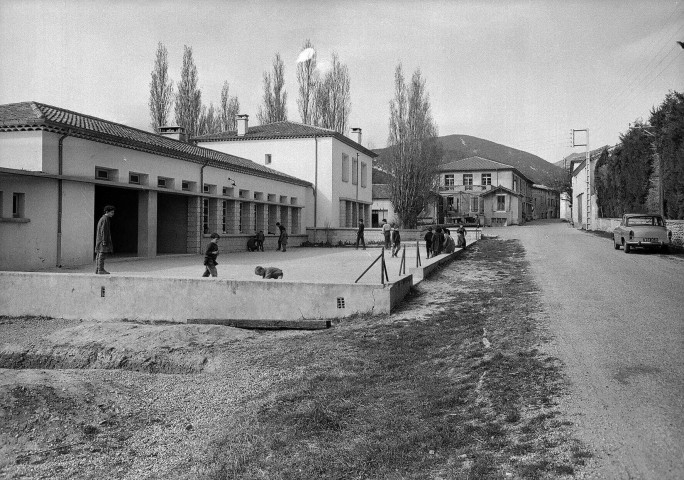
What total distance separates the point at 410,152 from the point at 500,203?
30.6m

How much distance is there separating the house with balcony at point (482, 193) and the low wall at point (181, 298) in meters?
53.8

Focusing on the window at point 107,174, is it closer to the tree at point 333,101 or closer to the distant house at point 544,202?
the tree at point 333,101

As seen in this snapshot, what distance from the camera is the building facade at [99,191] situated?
52.7ft

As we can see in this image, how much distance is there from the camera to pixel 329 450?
5.06 meters

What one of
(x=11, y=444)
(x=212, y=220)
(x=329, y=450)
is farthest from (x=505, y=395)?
(x=212, y=220)

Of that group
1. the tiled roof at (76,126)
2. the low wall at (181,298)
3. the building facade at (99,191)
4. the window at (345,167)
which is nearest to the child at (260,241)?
the building facade at (99,191)

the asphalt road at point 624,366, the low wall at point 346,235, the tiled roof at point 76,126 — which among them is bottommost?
the asphalt road at point 624,366

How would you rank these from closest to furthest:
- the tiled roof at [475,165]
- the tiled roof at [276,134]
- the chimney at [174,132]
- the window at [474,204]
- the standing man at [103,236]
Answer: the standing man at [103,236] → the chimney at [174,132] → the tiled roof at [276,134] → the window at [474,204] → the tiled roof at [475,165]

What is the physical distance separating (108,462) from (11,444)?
0.96 meters

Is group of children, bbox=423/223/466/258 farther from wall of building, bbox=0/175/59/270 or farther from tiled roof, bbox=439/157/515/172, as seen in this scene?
tiled roof, bbox=439/157/515/172

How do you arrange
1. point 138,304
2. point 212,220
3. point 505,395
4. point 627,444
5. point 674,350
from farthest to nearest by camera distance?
point 212,220, point 138,304, point 674,350, point 505,395, point 627,444

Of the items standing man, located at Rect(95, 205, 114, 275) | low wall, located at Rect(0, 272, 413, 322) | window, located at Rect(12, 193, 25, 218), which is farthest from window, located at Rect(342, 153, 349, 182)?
standing man, located at Rect(95, 205, 114, 275)

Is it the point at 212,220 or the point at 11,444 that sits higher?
the point at 212,220

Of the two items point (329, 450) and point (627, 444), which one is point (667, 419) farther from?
point (329, 450)
